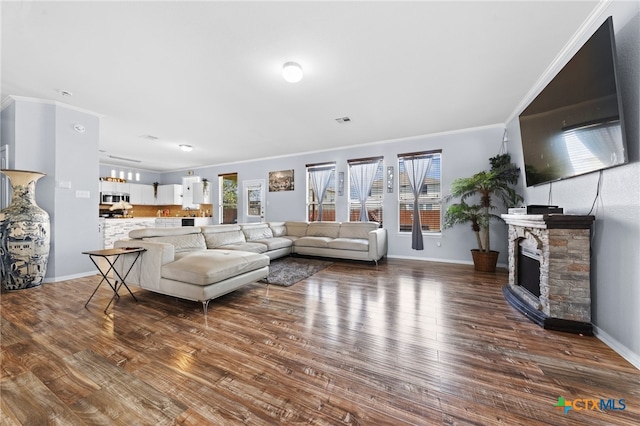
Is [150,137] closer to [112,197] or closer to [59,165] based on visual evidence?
[59,165]

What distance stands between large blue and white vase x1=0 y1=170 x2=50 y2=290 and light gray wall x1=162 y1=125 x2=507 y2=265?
4.61 m

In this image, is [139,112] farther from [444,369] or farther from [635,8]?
[635,8]

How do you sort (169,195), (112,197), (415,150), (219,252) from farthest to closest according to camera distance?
(169,195), (112,197), (415,150), (219,252)

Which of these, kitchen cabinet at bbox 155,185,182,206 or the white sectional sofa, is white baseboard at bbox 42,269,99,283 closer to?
the white sectional sofa

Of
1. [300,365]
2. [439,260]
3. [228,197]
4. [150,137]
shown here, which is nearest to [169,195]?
[228,197]

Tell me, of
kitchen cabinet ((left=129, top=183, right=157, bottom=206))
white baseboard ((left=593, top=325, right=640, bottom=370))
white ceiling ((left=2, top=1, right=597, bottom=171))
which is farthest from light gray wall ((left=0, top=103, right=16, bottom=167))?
white baseboard ((left=593, top=325, right=640, bottom=370))

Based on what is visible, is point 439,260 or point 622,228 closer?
point 622,228

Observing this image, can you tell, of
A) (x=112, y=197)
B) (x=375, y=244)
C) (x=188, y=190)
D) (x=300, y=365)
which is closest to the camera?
(x=300, y=365)

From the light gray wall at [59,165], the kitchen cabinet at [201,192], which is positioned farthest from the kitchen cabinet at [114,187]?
the light gray wall at [59,165]

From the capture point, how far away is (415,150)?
524cm

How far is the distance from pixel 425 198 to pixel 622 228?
344cm

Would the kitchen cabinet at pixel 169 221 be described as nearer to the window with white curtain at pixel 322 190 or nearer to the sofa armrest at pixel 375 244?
the window with white curtain at pixel 322 190

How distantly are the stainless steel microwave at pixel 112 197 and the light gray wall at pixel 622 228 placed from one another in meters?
10.3

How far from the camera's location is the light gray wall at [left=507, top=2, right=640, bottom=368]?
166 cm
